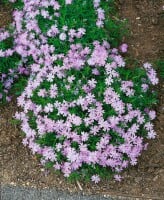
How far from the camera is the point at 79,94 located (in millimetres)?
4691

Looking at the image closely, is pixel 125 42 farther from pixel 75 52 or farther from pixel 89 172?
pixel 89 172

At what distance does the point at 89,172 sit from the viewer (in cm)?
461

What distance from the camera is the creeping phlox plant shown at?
15.0ft

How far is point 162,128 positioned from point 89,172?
0.82m

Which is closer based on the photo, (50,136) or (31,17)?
(50,136)

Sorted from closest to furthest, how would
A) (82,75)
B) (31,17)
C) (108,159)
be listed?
1. (108,159)
2. (82,75)
3. (31,17)

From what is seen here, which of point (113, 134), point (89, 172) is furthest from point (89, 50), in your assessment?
point (89, 172)

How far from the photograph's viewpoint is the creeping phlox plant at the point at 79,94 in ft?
15.0

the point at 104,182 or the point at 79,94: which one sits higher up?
the point at 79,94

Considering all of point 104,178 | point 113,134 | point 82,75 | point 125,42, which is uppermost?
point 125,42

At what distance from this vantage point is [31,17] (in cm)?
518

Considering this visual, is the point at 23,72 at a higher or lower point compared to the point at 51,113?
higher

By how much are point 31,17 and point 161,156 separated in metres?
1.88


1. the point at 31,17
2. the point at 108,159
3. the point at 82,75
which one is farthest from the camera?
the point at 31,17
